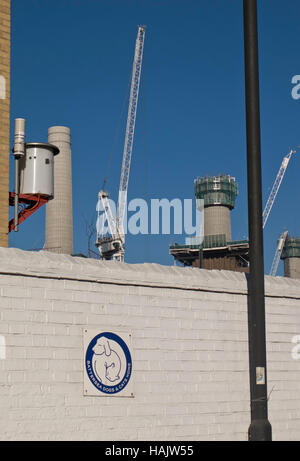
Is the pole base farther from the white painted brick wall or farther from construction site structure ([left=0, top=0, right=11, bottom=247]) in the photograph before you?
→ construction site structure ([left=0, top=0, right=11, bottom=247])

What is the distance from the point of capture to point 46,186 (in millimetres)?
16375

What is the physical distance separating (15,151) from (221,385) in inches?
259

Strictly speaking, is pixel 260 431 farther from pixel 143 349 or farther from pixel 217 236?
pixel 217 236

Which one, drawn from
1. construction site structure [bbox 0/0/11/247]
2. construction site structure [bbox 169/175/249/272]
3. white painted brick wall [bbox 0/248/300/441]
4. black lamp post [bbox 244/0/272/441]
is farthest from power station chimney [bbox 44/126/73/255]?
black lamp post [bbox 244/0/272/441]

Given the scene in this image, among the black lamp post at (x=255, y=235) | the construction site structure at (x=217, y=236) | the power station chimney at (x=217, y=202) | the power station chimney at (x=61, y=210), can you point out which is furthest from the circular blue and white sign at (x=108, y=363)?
the power station chimney at (x=217, y=202)

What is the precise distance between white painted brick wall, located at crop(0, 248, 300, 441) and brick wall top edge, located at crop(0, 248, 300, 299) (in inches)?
0.8

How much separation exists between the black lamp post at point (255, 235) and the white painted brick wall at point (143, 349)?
112 centimetres

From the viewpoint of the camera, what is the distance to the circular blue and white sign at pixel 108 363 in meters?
11.5

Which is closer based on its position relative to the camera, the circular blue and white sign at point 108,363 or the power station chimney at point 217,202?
the circular blue and white sign at point 108,363

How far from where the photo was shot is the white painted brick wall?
35.2 feet

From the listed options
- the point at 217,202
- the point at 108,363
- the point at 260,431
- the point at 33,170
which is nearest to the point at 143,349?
the point at 108,363

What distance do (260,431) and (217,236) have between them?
141782 millimetres

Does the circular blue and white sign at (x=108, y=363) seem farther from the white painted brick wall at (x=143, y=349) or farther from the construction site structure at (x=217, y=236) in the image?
the construction site structure at (x=217, y=236)

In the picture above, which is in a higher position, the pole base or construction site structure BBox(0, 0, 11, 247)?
construction site structure BBox(0, 0, 11, 247)
